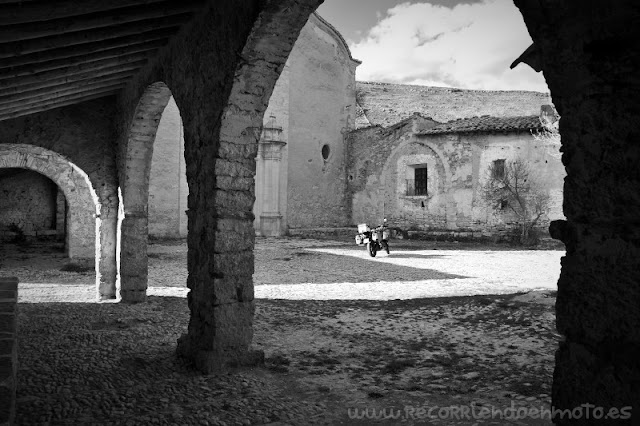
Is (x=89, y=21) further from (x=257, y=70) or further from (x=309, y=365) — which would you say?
(x=309, y=365)

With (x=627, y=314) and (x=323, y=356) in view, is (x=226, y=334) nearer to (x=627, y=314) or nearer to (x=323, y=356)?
(x=323, y=356)

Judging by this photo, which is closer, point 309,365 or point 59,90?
point 309,365

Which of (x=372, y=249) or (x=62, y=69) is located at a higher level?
(x=62, y=69)

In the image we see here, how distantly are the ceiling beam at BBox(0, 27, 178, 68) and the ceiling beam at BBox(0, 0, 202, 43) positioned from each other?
0.41 m

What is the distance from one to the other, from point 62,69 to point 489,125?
1799 centimetres

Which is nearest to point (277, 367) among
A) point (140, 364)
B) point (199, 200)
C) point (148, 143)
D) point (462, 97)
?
Answer: point (140, 364)

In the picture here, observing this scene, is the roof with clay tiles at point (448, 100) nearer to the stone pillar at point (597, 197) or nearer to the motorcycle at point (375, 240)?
the motorcycle at point (375, 240)

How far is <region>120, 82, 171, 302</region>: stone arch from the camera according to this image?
7.38 m

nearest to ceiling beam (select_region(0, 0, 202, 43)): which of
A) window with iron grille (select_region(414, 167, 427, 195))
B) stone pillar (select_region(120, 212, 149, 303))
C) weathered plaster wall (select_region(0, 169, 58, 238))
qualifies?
stone pillar (select_region(120, 212, 149, 303))

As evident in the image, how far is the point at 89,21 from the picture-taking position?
13.9ft

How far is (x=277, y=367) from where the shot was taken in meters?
4.75

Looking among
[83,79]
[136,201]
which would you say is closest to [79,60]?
[83,79]

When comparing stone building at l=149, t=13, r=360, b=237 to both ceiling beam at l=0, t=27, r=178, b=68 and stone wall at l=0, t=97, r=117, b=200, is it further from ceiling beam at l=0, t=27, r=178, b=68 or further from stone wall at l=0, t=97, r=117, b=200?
ceiling beam at l=0, t=27, r=178, b=68

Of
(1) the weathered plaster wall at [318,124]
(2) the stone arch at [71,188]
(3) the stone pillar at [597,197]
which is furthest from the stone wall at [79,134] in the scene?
(1) the weathered plaster wall at [318,124]
